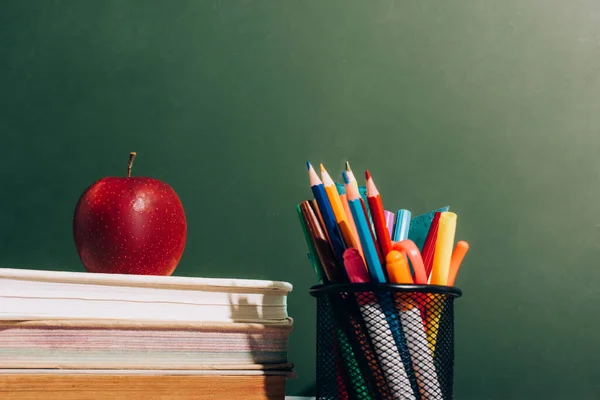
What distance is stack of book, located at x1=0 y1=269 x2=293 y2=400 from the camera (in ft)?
1.65

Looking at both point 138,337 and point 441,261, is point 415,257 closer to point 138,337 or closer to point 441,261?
point 441,261

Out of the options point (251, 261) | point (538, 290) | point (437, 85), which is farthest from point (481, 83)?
point (251, 261)

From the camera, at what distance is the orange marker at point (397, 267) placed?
0.50m

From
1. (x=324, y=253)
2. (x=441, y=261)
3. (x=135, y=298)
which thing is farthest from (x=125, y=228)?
(x=441, y=261)

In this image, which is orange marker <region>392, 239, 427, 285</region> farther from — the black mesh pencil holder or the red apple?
the red apple

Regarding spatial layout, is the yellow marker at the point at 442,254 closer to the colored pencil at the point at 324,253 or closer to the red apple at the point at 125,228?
the colored pencil at the point at 324,253

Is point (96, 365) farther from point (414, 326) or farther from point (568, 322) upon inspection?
point (568, 322)

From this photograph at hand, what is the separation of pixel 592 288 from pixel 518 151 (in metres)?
0.21

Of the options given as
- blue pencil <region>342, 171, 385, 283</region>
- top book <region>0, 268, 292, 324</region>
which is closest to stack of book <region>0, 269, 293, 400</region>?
top book <region>0, 268, 292, 324</region>

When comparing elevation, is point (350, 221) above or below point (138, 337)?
above

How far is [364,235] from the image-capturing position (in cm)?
52

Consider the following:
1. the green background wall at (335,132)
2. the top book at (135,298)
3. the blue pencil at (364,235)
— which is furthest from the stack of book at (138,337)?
the green background wall at (335,132)

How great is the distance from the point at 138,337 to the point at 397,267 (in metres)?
0.24

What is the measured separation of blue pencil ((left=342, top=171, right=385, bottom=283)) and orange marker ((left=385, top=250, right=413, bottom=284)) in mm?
10
